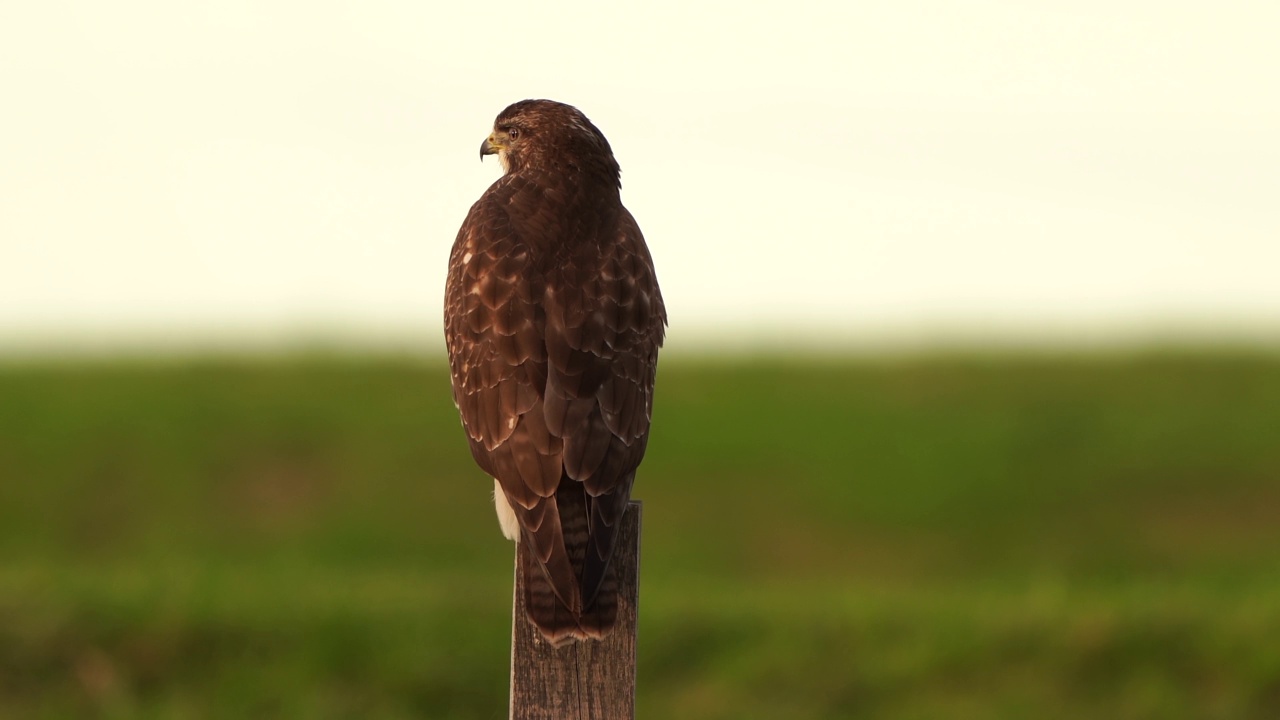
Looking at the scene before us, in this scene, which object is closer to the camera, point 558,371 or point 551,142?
point 558,371

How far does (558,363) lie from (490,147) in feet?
6.35

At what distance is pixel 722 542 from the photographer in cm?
1534

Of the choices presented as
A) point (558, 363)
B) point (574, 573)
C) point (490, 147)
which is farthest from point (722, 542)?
point (574, 573)

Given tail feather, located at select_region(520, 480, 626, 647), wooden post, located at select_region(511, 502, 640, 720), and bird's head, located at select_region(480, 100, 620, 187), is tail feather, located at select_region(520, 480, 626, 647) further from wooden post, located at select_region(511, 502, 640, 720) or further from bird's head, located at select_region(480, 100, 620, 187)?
bird's head, located at select_region(480, 100, 620, 187)

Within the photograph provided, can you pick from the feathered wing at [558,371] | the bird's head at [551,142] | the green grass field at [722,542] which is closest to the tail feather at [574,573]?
the feathered wing at [558,371]

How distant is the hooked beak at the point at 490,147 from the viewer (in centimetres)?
686

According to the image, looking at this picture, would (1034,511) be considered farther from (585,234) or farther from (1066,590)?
(585,234)

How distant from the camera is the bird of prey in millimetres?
4555

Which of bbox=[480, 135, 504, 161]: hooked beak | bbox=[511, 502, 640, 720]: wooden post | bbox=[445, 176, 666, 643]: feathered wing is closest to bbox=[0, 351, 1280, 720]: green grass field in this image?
bbox=[480, 135, 504, 161]: hooked beak

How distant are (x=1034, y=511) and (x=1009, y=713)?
573cm

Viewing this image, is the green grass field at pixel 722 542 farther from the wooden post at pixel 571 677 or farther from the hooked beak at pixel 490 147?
the wooden post at pixel 571 677

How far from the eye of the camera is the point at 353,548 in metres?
14.8

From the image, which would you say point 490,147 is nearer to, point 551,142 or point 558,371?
point 551,142

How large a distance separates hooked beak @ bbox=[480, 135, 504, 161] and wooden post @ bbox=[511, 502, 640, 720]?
2.83 m
